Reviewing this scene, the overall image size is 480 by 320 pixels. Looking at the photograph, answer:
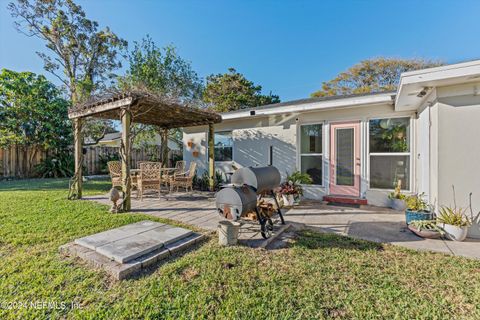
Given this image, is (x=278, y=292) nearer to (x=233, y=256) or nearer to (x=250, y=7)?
(x=233, y=256)

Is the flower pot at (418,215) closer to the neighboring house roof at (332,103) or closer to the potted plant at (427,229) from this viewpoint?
the potted plant at (427,229)

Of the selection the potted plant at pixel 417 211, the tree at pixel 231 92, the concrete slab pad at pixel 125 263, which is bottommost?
the concrete slab pad at pixel 125 263

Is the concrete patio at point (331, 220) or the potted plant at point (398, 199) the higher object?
the potted plant at point (398, 199)

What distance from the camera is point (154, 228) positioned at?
3.72 metres

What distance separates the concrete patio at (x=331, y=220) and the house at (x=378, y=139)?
0.73 meters

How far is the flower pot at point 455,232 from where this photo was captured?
131 inches

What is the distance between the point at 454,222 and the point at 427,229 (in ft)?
1.18

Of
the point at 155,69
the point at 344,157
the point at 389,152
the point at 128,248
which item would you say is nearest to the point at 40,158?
the point at 155,69

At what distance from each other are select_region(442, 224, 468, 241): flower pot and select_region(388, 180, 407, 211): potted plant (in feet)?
5.82

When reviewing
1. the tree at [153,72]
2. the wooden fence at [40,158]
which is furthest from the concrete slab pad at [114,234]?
the wooden fence at [40,158]

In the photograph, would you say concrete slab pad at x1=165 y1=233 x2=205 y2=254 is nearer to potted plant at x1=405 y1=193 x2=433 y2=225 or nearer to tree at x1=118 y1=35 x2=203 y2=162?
potted plant at x1=405 y1=193 x2=433 y2=225

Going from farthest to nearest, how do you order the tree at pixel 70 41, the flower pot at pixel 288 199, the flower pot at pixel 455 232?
the tree at pixel 70 41, the flower pot at pixel 288 199, the flower pot at pixel 455 232

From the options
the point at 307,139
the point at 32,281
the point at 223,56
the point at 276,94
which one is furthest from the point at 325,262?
the point at 276,94

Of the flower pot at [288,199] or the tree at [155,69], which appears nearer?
the flower pot at [288,199]
